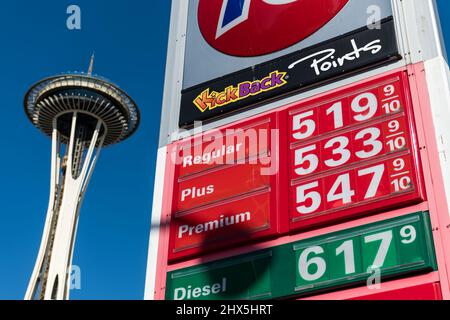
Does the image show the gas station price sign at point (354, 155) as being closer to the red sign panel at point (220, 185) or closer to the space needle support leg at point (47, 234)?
the red sign panel at point (220, 185)

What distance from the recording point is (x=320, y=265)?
638 centimetres

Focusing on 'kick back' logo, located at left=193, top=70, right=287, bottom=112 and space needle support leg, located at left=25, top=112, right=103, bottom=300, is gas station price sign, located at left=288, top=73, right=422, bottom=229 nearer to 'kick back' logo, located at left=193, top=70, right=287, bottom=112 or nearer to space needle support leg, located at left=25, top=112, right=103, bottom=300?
'kick back' logo, located at left=193, top=70, right=287, bottom=112

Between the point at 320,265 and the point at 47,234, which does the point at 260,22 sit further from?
the point at 47,234

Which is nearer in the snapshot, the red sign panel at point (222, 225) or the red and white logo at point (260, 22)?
the red sign panel at point (222, 225)

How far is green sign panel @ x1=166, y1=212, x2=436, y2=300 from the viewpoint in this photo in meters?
5.94

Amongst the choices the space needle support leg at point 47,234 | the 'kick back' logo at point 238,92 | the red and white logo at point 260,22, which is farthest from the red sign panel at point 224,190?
the space needle support leg at point 47,234

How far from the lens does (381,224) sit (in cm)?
626

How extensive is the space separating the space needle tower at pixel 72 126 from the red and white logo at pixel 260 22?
37824mm

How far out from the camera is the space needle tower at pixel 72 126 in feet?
152

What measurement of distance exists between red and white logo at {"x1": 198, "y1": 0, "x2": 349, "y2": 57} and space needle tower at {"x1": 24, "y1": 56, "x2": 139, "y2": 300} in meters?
37.8

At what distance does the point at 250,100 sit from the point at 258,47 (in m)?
0.95

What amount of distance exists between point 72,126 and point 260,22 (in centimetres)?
4392

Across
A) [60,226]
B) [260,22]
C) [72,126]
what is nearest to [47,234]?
[60,226]

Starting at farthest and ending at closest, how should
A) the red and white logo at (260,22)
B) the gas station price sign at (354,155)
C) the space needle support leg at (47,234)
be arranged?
the space needle support leg at (47,234), the red and white logo at (260,22), the gas station price sign at (354,155)
